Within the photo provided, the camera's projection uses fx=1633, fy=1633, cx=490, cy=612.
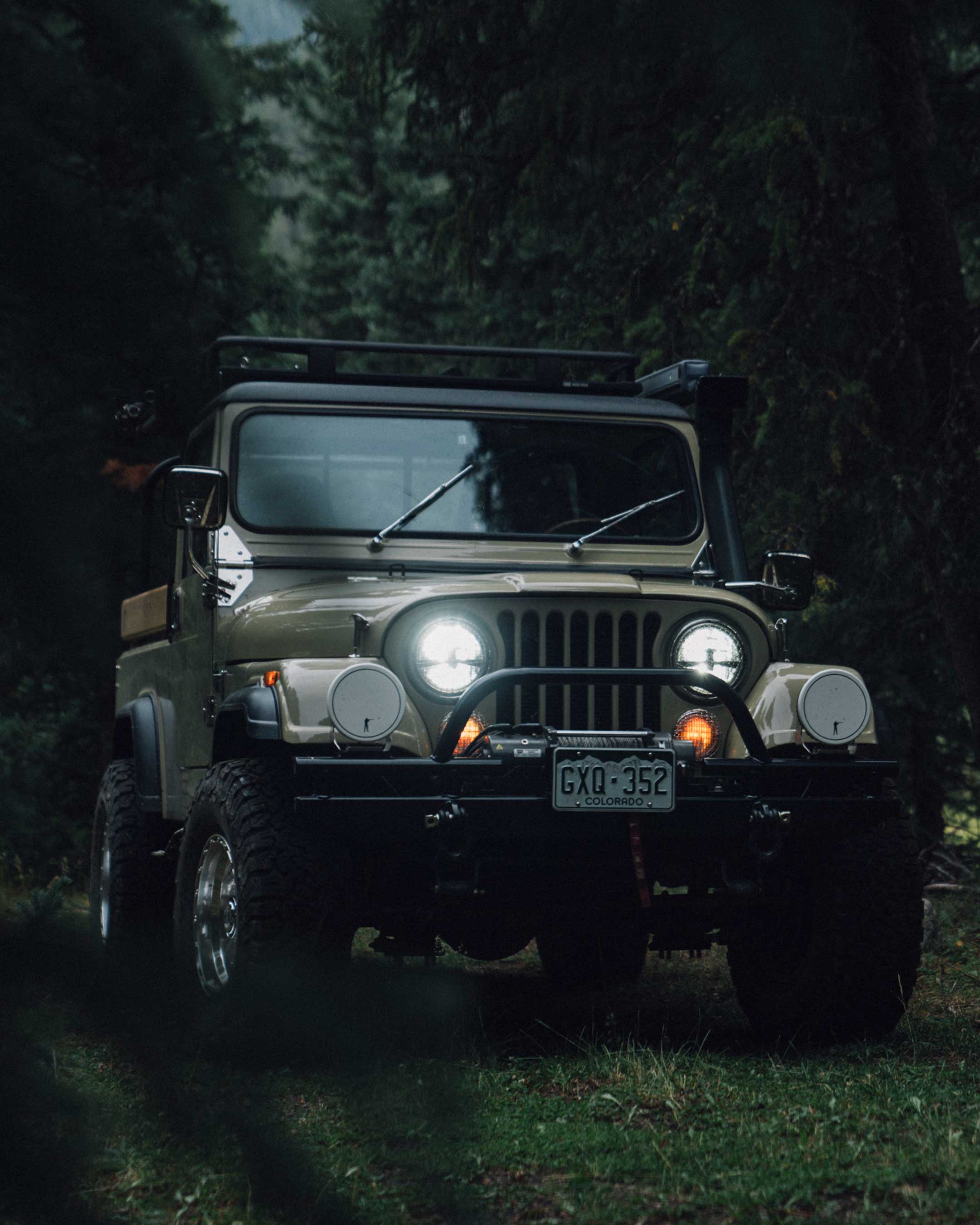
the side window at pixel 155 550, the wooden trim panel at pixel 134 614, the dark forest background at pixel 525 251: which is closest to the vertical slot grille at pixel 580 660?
the dark forest background at pixel 525 251

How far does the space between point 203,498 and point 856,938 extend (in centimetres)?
275

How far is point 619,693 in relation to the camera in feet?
18.4

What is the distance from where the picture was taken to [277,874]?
5.01 meters

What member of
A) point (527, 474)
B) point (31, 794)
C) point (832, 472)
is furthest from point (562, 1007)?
point (31, 794)

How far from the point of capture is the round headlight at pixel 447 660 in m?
5.45

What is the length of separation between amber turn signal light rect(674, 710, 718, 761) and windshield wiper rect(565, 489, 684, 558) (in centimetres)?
104

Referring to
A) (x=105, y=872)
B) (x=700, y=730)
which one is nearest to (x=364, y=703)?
(x=700, y=730)

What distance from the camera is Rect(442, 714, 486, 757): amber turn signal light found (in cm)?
537

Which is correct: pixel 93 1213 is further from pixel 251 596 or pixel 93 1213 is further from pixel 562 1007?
pixel 562 1007

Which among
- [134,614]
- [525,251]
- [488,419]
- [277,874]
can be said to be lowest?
[277,874]

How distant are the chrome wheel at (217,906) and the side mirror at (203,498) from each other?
112 cm

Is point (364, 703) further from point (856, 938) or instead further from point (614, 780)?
point (856, 938)

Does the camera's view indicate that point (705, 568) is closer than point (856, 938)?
No

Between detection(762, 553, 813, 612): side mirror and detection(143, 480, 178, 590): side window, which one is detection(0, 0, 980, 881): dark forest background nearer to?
detection(143, 480, 178, 590): side window
